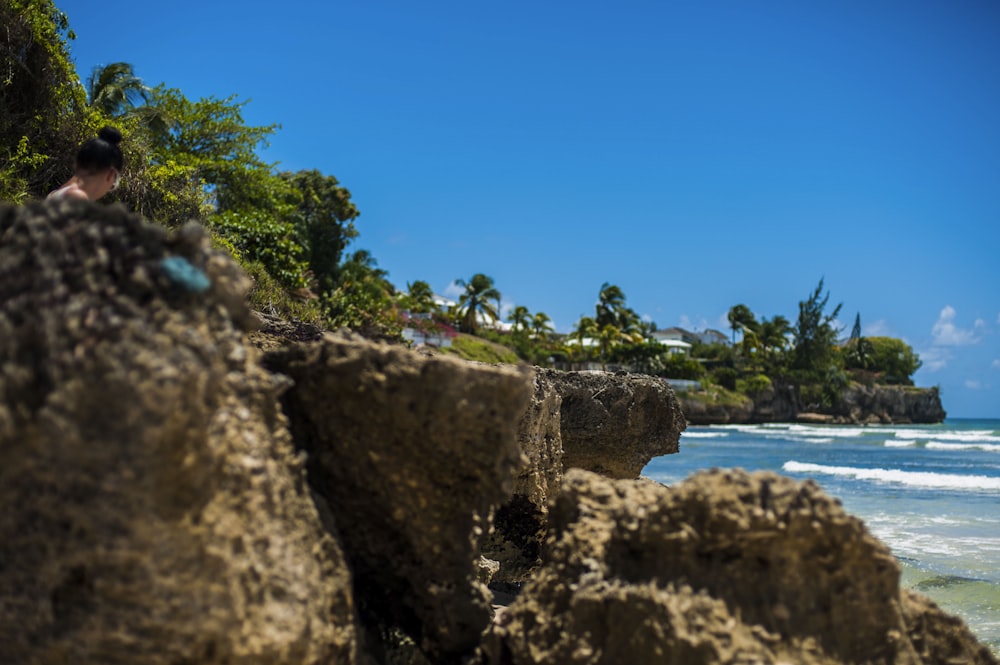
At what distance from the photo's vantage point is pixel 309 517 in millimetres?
2822

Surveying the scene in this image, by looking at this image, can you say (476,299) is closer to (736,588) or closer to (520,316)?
(520,316)

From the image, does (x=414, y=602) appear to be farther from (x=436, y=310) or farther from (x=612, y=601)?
(x=436, y=310)

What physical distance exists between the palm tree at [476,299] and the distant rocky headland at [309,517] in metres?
68.2

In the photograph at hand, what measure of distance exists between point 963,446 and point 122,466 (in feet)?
170

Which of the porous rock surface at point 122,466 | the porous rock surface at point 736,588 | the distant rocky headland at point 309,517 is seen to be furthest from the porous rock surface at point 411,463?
the porous rock surface at point 122,466

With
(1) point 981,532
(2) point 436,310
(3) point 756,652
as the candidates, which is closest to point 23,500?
(3) point 756,652

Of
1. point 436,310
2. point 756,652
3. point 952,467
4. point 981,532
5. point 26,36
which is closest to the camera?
point 756,652

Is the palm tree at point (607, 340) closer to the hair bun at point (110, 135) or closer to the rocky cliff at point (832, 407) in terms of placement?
the rocky cliff at point (832, 407)

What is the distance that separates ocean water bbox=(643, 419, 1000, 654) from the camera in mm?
9344

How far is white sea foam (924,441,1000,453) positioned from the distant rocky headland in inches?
1834

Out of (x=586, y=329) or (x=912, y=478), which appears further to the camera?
(x=586, y=329)

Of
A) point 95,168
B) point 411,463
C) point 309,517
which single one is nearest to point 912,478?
point 411,463

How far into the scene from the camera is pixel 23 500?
2.21 metres

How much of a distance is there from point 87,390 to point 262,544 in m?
0.72
